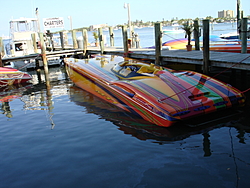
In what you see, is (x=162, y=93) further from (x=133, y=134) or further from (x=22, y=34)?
(x=22, y=34)

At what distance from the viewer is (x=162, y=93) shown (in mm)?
5609

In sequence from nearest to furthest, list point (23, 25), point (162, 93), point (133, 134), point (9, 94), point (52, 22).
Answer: point (133, 134) < point (162, 93) < point (9, 94) < point (52, 22) < point (23, 25)

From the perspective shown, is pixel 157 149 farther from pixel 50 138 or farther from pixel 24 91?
pixel 24 91

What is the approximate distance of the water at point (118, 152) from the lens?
3688mm

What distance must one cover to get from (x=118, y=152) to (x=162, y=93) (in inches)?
67.7

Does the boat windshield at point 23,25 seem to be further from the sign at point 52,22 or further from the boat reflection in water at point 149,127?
the boat reflection in water at point 149,127

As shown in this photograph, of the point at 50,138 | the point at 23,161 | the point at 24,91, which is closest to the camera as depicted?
the point at 23,161

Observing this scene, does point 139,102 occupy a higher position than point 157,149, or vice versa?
point 139,102

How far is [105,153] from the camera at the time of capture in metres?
4.54

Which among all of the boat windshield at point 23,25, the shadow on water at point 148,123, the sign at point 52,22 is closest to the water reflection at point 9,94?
the shadow on water at point 148,123

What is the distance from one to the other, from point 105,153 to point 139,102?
1569mm

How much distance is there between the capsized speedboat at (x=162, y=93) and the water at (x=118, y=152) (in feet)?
1.03

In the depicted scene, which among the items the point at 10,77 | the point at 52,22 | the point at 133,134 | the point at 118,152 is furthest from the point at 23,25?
the point at 118,152

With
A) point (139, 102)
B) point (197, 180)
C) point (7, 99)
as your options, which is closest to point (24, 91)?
point (7, 99)
